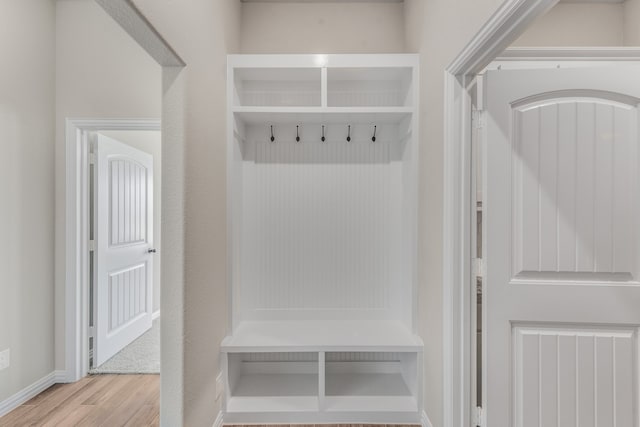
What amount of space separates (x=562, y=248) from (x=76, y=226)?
310 cm

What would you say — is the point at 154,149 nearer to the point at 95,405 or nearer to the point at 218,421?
the point at 95,405

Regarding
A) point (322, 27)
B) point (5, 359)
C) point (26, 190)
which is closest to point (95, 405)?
point (5, 359)

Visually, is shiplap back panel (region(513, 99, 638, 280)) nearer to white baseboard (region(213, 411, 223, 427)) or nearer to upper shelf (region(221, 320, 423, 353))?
upper shelf (region(221, 320, 423, 353))

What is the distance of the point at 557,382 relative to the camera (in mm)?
1418

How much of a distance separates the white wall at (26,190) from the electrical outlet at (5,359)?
3 cm

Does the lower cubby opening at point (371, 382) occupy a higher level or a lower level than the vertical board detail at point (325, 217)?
lower

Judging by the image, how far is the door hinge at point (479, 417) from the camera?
4.89 ft

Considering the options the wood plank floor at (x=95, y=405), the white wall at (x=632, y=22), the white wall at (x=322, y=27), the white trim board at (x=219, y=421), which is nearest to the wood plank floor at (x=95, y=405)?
the wood plank floor at (x=95, y=405)

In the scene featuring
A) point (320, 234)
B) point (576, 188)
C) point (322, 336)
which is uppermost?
point (576, 188)

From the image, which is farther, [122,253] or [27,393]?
[122,253]

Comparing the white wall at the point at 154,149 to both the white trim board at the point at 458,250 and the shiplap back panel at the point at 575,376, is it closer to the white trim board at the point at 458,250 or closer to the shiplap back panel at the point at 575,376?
the white trim board at the point at 458,250

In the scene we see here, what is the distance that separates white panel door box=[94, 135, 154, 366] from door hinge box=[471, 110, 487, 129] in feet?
8.99

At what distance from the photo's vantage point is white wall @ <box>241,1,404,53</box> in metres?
2.36

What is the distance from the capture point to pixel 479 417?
4.93 ft
